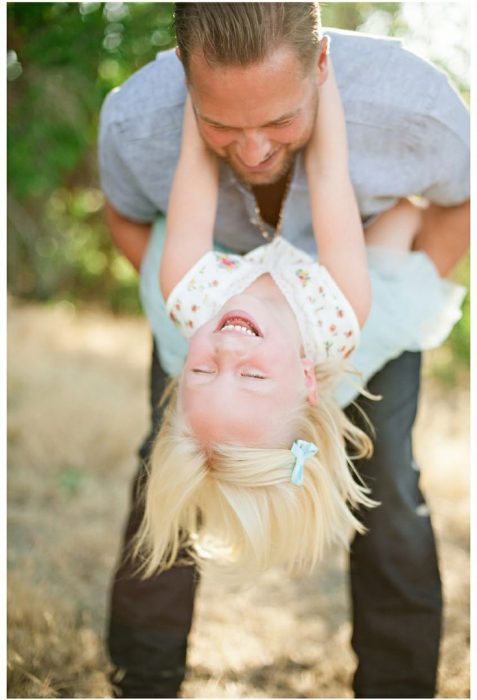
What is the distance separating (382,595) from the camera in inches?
89.1

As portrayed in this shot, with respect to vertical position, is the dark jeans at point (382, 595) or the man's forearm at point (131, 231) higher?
the man's forearm at point (131, 231)

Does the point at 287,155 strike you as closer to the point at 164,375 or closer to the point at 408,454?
the point at 164,375

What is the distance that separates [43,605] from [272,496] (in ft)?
3.73

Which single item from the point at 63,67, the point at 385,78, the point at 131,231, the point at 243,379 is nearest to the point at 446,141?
the point at 385,78

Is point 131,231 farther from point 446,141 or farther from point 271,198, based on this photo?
point 446,141

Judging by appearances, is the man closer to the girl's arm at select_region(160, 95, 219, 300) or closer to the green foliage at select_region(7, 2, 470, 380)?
the girl's arm at select_region(160, 95, 219, 300)

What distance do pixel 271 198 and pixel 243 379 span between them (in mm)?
625

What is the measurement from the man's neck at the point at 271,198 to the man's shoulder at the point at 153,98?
1.02 ft

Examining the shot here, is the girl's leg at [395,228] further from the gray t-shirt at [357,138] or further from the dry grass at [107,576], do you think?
the dry grass at [107,576]

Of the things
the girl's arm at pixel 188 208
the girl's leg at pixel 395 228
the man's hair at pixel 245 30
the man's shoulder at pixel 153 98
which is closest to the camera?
the man's hair at pixel 245 30

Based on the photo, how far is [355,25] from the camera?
18.5 ft

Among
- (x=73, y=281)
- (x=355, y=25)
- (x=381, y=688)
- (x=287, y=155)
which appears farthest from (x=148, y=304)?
(x=73, y=281)

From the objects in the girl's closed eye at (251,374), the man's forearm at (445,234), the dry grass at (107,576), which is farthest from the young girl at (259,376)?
the dry grass at (107,576)

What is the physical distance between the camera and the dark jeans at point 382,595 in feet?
7.22
